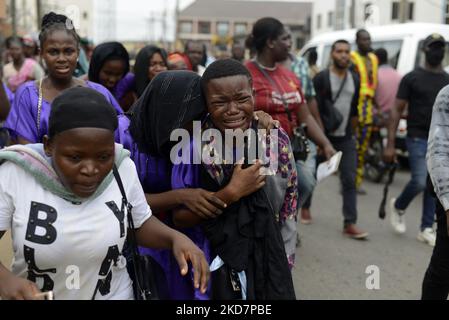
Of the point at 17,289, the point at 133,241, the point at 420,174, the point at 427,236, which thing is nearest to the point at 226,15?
the point at 420,174

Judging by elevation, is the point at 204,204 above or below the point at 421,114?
below

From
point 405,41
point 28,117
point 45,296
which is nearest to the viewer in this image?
point 45,296

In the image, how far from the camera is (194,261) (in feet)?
6.82

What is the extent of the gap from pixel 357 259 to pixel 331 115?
140 centimetres

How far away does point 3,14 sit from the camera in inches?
181

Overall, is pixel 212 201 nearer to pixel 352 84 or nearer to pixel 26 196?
pixel 26 196

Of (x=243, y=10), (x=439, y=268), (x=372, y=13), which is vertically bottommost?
(x=439, y=268)

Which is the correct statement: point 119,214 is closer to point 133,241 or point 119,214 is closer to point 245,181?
point 133,241

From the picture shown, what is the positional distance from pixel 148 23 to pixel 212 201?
9413cm


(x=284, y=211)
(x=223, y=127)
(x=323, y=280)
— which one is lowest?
(x=323, y=280)

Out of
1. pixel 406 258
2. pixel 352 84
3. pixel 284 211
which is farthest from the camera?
pixel 352 84

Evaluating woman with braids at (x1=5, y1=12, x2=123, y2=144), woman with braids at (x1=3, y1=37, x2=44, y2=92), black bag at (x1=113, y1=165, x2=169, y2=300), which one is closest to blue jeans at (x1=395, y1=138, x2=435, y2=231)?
woman with braids at (x1=5, y1=12, x2=123, y2=144)
